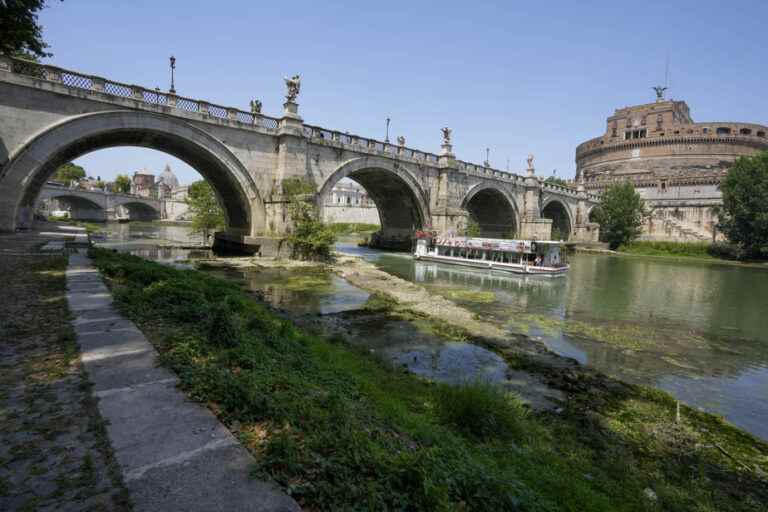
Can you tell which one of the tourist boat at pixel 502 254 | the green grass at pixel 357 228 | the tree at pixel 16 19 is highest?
the tree at pixel 16 19

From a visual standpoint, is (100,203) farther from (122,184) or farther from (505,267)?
(505,267)

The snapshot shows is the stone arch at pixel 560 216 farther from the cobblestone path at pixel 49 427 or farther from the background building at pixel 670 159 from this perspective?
the cobblestone path at pixel 49 427

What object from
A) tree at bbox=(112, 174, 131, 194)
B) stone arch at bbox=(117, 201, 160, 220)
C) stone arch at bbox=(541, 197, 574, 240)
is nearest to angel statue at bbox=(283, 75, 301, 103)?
stone arch at bbox=(541, 197, 574, 240)

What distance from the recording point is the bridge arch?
31.9 metres

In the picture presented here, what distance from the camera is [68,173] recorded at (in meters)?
91.4

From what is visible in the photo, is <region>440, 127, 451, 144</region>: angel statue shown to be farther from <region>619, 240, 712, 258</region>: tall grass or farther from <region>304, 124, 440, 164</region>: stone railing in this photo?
<region>619, 240, 712, 258</region>: tall grass

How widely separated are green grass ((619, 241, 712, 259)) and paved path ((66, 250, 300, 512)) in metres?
62.1

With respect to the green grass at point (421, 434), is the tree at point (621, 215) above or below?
above

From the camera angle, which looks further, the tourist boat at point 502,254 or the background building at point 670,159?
the background building at point 670,159

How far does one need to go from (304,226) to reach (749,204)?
48.2m

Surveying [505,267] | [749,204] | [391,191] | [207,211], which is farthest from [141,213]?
[749,204]

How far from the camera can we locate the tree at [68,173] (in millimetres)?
90025

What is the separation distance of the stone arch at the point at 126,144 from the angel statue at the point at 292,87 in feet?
17.8

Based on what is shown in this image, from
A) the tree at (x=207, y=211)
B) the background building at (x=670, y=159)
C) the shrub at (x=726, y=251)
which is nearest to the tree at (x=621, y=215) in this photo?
the background building at (x=670, y=159)
